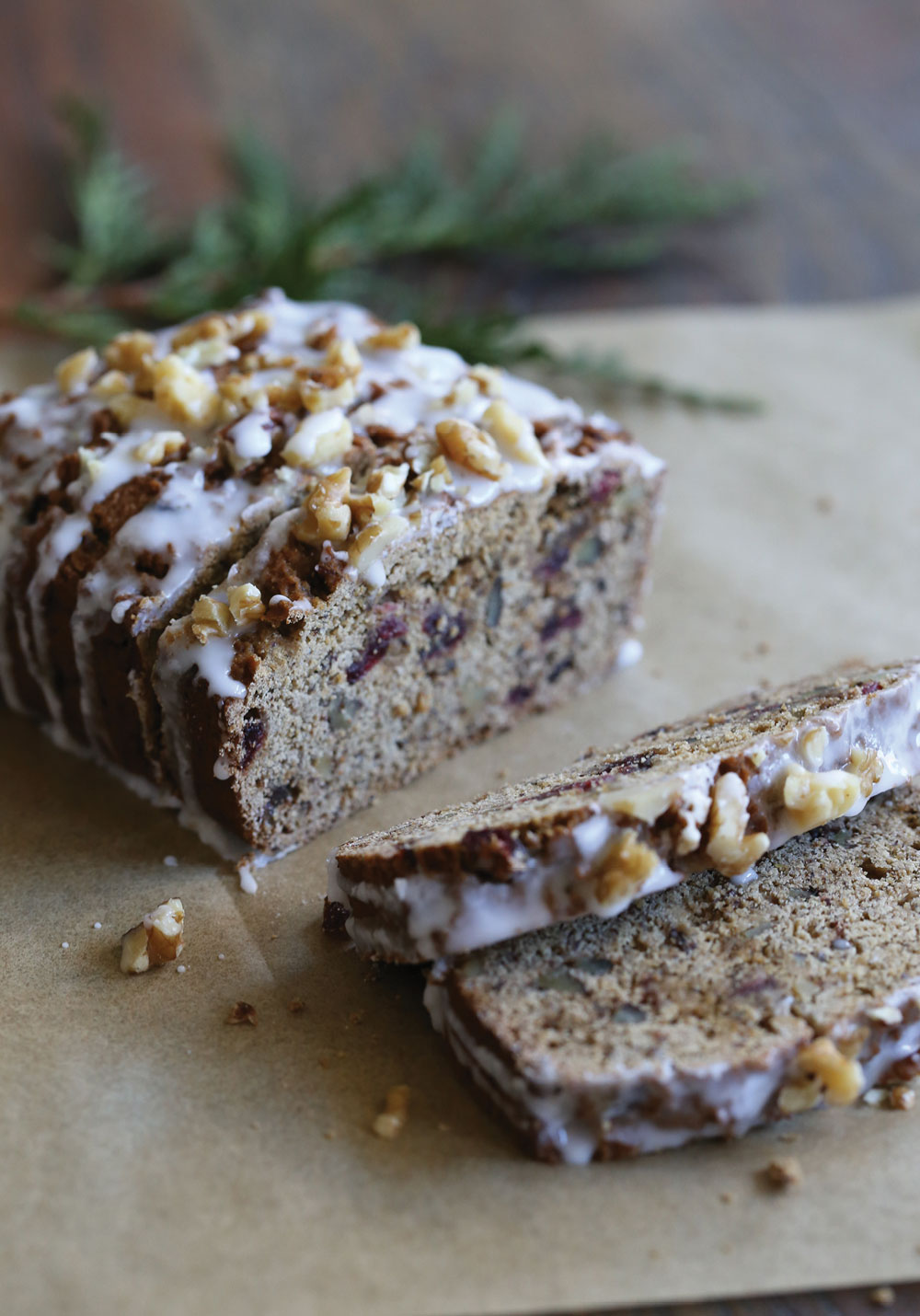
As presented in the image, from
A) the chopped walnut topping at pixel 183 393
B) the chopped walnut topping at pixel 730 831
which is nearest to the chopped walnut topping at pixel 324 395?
the chopped walnut topping at pixel 183 393

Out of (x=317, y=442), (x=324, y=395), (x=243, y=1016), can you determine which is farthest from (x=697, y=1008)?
(x=324, y=395)

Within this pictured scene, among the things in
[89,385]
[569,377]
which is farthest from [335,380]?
[569,377]

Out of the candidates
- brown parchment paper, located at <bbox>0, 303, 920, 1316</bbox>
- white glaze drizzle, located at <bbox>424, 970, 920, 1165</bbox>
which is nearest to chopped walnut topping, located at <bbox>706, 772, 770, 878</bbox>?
white glaze drizzle, located at <bbox>424, 970, 920, 1165</bbox>

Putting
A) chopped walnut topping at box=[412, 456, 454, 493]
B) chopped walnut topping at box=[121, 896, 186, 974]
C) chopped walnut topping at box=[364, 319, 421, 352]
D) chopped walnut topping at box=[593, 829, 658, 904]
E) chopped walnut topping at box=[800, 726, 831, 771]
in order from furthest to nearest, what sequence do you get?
chopped walnut topping at box=[364, 319, 421, 352] < chopped walnut topping at box=[412, 456, 454, 493] < chopped walnut topping at box=[121, 896, 186, 974] < chopped walnut topping at box=[800, 726, 831, 771] < chopped walnut topping at box=[593, 829, 658, 904]

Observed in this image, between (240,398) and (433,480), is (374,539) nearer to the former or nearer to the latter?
(433,480)

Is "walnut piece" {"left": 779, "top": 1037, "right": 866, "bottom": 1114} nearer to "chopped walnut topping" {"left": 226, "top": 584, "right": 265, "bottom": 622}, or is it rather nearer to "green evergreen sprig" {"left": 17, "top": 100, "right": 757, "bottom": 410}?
"chopped walnut topping" {"left": 226, "top": 584, "right": 265, "bottom": 622}

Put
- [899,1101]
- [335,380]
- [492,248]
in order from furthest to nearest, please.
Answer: [492,248], [335,380], [899,1101]

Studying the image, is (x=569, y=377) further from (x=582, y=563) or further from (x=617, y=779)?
(x=617, y=779)
